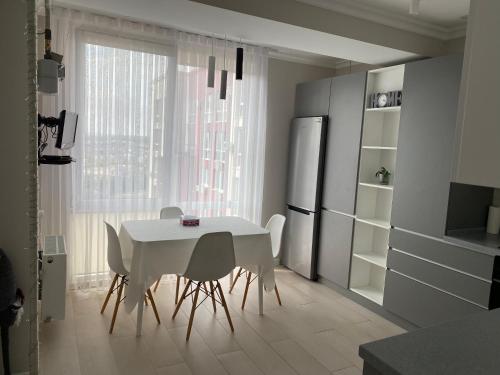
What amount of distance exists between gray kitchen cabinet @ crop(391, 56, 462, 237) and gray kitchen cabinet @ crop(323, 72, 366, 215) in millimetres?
521

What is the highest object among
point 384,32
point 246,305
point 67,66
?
point 384,32

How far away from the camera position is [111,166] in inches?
154

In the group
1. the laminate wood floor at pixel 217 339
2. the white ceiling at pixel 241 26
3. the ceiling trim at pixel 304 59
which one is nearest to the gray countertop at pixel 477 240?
the laminate wood floor at pixel 217 339

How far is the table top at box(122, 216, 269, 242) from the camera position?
3.12 m

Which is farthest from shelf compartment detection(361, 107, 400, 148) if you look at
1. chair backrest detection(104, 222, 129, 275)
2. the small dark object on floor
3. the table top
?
the small dark object on floor

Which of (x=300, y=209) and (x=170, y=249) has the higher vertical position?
(x=300, y=209)

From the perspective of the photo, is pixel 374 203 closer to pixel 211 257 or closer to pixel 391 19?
pixel 391 19

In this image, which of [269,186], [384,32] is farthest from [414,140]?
[269,186]

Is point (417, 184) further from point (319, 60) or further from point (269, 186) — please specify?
point (319, 60)

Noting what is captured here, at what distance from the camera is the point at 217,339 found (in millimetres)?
3119

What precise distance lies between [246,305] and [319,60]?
3159mm

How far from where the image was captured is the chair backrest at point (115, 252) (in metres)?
A: 3.12

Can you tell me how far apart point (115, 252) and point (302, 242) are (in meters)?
2.30

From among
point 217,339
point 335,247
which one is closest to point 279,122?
point 335,247
